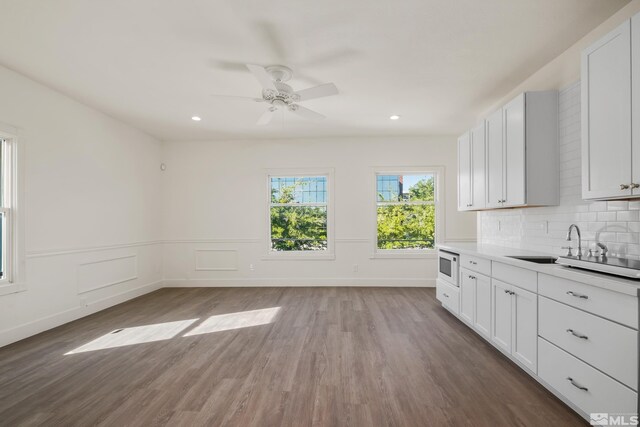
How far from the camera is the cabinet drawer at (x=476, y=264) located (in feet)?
9.17

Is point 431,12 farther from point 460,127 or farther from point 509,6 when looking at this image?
point 460,127

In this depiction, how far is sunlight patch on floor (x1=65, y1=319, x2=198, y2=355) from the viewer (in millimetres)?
2865

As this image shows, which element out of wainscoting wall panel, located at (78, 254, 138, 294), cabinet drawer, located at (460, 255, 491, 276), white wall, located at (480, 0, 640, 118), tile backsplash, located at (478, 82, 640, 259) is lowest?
wainscoting wall panel, located at (78, 254, 138, 294)

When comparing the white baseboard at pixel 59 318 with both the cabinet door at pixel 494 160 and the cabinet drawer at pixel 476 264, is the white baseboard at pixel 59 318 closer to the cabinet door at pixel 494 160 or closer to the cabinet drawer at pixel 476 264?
the cabinet drawer at pixel 476 264

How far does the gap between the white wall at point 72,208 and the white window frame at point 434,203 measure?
13.2ft

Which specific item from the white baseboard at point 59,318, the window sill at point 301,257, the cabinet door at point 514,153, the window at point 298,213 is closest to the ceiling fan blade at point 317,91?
the cabinet door at point 514,153

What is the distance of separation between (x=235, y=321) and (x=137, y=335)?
40.0 inches

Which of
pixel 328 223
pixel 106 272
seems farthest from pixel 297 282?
pixel 106 272

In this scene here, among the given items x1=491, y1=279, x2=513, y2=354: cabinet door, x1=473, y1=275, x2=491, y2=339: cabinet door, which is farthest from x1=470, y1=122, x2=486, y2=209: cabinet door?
x1=491, y1=279, x2=513, y2=354: cabinet door

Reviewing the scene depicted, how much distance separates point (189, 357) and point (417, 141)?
4.81 metres

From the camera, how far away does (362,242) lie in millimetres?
5352

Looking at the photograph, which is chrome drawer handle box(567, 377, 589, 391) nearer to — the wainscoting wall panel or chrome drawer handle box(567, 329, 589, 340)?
chrome drawer handle box(567, 329, 589, 340)

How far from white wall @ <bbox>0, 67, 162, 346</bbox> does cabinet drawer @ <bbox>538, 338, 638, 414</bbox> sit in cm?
474

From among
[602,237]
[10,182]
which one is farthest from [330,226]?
[10,182]
